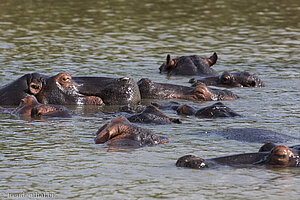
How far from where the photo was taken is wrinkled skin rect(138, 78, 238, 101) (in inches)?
463

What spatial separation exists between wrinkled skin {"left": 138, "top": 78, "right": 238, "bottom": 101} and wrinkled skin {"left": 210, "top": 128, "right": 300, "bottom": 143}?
3.18m

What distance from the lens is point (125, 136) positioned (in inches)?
314

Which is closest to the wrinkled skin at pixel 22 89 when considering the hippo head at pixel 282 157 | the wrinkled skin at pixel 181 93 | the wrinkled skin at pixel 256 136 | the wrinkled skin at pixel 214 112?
the wrinkled skin at pixel 181 93

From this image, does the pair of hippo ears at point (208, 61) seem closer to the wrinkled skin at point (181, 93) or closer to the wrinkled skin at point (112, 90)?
the wrinkled skin at point (181, 93)

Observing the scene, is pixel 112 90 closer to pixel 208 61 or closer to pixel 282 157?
pixel 208 61

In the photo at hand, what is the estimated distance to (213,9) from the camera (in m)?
26.3

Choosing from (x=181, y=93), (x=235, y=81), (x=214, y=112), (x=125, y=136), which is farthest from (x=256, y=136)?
(x=235, y=81)

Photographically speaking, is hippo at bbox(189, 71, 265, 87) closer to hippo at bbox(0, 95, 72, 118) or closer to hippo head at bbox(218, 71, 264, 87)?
hippo head at bbox(218, 71, 264, 87)

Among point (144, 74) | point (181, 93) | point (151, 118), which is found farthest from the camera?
point (144, 74)

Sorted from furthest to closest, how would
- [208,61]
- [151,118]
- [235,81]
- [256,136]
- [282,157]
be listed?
[208,61], [235,81], [151,118], [256,136], [282,157]

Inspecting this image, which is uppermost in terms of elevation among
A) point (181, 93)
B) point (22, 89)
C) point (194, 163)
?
point (22, 89)

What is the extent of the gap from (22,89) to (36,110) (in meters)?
1.15

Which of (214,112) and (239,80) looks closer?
(214,112)

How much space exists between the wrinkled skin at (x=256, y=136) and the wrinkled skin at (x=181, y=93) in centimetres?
318
